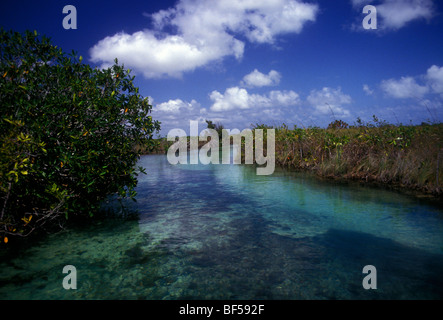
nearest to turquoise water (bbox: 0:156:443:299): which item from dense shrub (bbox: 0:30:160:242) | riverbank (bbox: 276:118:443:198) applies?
Result: dense shrub (bbox: 0:30:160:242)

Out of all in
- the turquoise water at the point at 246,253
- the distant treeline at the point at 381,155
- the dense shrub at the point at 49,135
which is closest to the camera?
the turquoise water at the point at 246,253

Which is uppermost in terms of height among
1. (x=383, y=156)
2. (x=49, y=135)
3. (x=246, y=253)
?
(x=49, y=135)

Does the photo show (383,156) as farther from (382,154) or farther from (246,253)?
(246,253)

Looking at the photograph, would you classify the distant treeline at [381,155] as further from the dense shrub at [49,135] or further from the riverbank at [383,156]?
the dense shrub at [49,135]

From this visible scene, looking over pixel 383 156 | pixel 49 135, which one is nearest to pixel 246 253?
pixel 49 135

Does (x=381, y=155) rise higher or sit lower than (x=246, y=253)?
higher

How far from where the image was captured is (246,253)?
13.5 ft

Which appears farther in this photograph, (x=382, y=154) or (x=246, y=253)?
(x=382, y=154)

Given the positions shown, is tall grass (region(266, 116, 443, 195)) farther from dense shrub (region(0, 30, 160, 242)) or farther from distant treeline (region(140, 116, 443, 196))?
dense shrub (region(0, 30, 160, 242))

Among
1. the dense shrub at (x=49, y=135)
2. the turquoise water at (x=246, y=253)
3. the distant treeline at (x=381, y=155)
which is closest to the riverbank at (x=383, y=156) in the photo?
the distant treeline at (x=381, y=155)

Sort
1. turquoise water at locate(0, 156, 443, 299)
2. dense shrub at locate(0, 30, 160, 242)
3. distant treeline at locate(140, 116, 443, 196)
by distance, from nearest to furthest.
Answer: turquoise water at locate(0, 156, 443, 299)
dense shrub at locate(0, 30, 160, 242)
distant treeline at locate(140, 116, 443, 196)

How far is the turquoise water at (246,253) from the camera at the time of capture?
3.15 m

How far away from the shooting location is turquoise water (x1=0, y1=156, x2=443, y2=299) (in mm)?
3146
